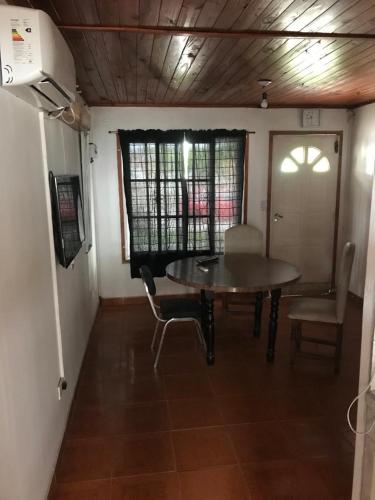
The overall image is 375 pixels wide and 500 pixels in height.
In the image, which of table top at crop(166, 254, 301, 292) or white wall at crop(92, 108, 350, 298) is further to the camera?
white wall at crop(92, 108, 350, 298)

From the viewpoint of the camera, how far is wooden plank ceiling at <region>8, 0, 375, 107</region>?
6.23 feet

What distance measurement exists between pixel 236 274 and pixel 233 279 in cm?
16

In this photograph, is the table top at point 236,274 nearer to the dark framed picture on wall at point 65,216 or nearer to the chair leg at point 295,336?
the chair leg at point 295,336

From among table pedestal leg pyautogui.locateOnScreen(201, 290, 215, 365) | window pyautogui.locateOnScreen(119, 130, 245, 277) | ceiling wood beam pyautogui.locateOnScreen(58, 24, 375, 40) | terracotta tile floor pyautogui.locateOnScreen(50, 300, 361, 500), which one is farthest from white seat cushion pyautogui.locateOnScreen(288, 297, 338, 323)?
ceiling wood beam pyautogui.locateOnScreen(58, 24, 375, 40)

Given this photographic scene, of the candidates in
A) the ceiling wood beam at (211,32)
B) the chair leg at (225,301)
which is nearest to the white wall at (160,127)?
the chair leg at (225,301)

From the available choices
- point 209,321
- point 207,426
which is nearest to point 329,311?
point 209,321

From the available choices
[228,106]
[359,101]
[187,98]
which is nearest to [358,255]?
[359,101]

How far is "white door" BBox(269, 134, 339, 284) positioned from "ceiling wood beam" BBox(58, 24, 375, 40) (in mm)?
2519

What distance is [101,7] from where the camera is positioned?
6.11ft

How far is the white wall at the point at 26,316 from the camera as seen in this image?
4.80 feet

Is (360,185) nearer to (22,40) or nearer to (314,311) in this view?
(314,311)

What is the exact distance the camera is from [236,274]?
3.21 meters

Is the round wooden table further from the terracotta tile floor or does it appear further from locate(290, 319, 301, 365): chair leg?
the terracotta tile floor

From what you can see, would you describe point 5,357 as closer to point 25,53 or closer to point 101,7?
point 25,53
